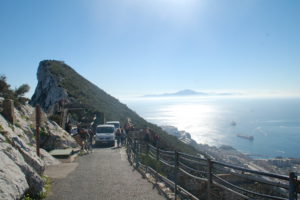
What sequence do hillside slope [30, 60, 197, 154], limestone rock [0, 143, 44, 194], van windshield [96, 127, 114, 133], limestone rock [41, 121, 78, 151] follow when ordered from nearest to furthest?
limestone rock [0, 143, 44, 194]
limestone rock [41, 121, 78, 151]
van windshield [96, 127, 114, 133]
hillside slope [30, 60, 197, 154]

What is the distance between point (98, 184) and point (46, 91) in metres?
41.2

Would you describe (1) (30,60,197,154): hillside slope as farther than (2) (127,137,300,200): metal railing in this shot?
Yes

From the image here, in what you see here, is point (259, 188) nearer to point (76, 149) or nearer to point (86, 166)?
point (86, 166)

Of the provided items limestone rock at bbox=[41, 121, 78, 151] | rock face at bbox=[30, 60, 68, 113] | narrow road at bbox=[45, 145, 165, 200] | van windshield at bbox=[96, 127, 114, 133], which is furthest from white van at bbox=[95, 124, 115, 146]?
rock face at bbox=[30, 60, 68, 113]

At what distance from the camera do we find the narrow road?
7.65 m

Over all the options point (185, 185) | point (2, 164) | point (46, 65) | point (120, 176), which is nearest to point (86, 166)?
point (120, 176)

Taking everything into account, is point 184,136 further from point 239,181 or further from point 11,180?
point 239,181

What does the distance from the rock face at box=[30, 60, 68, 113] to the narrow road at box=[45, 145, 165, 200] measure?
28.6m

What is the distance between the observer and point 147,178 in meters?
10.0

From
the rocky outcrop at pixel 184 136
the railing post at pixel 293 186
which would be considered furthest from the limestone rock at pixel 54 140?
the rocky outcrop at pixel 184 136

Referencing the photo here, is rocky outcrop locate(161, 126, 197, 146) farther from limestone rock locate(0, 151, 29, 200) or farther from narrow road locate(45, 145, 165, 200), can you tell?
limestone rock locate(0, 151, 29, 200)

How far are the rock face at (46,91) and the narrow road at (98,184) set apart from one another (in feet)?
93.9

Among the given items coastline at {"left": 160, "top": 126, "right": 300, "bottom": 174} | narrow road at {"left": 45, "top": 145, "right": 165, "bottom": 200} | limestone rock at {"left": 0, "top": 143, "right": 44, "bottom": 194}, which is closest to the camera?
limestone rock at {"left": 0, "top": 143, "right": 44, "bottom": 194}

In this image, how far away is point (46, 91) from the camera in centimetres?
4694
